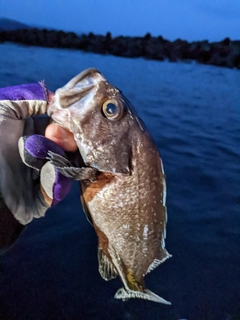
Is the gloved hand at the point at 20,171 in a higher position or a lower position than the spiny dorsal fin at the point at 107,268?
higher

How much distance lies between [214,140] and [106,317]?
724 cm

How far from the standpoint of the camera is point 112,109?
1.83 m

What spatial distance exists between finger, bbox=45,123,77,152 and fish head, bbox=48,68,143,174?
79 millimetres

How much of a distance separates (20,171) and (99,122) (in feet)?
2.51

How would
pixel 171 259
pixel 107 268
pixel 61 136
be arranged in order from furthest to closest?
pixel 171 259 < pixel 107 268 < pixel 61 136

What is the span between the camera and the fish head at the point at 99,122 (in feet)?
5.97

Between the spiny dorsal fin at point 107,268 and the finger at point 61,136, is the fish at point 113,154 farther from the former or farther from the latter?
the spiny dorsal fin at point 107,268

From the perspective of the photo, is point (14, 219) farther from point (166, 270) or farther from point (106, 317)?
point (166, 270)

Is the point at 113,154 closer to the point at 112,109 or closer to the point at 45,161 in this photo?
the point at 112,109

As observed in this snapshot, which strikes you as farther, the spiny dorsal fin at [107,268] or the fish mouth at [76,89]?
the spiny dorsal fin at [107,268]

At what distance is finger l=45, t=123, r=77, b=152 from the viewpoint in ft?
6.33

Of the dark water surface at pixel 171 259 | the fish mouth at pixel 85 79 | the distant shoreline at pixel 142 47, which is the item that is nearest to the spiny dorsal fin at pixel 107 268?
the fish mouth at pixel 85 79

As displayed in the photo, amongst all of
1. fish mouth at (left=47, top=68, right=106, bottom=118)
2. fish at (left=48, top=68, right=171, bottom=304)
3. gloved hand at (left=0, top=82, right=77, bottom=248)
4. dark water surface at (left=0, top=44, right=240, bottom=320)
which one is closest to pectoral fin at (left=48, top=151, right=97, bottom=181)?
fish at (left=48, top=68, right=171, bottom=304)

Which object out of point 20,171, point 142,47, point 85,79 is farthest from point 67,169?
point 142,47
